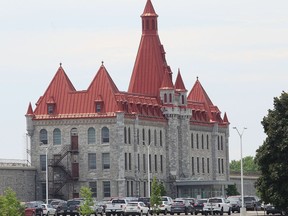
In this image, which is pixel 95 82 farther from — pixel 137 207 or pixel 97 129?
pixel 137 207

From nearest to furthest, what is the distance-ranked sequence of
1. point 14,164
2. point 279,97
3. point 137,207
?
point 279,97 → point 137,207 → point 14,164

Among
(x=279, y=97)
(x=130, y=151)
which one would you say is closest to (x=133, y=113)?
(x=130, y=151)

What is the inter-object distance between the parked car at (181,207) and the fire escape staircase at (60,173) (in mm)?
35916

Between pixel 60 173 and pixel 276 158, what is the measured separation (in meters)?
60.6

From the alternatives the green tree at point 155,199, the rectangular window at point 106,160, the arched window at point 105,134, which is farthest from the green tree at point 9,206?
the arched window at point 105,134

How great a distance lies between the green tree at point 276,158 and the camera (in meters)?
132

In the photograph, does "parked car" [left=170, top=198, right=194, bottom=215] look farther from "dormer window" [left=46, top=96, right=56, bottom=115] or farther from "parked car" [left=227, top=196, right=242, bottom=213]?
"dormer window" [left=46, top=96, right=56, bottom=115]

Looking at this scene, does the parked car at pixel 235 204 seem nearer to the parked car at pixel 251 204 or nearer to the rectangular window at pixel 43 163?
the parked car at pixel 251 204

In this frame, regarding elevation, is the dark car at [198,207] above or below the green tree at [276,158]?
below

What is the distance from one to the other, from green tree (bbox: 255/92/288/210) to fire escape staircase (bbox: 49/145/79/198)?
5758 cm

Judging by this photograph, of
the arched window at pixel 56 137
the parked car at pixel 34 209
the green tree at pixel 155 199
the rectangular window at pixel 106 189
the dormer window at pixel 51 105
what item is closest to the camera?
the parked car at pixel 34 209

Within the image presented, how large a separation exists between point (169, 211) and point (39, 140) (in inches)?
1633

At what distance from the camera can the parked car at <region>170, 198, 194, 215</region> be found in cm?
15288

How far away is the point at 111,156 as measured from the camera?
18988 centimetres
